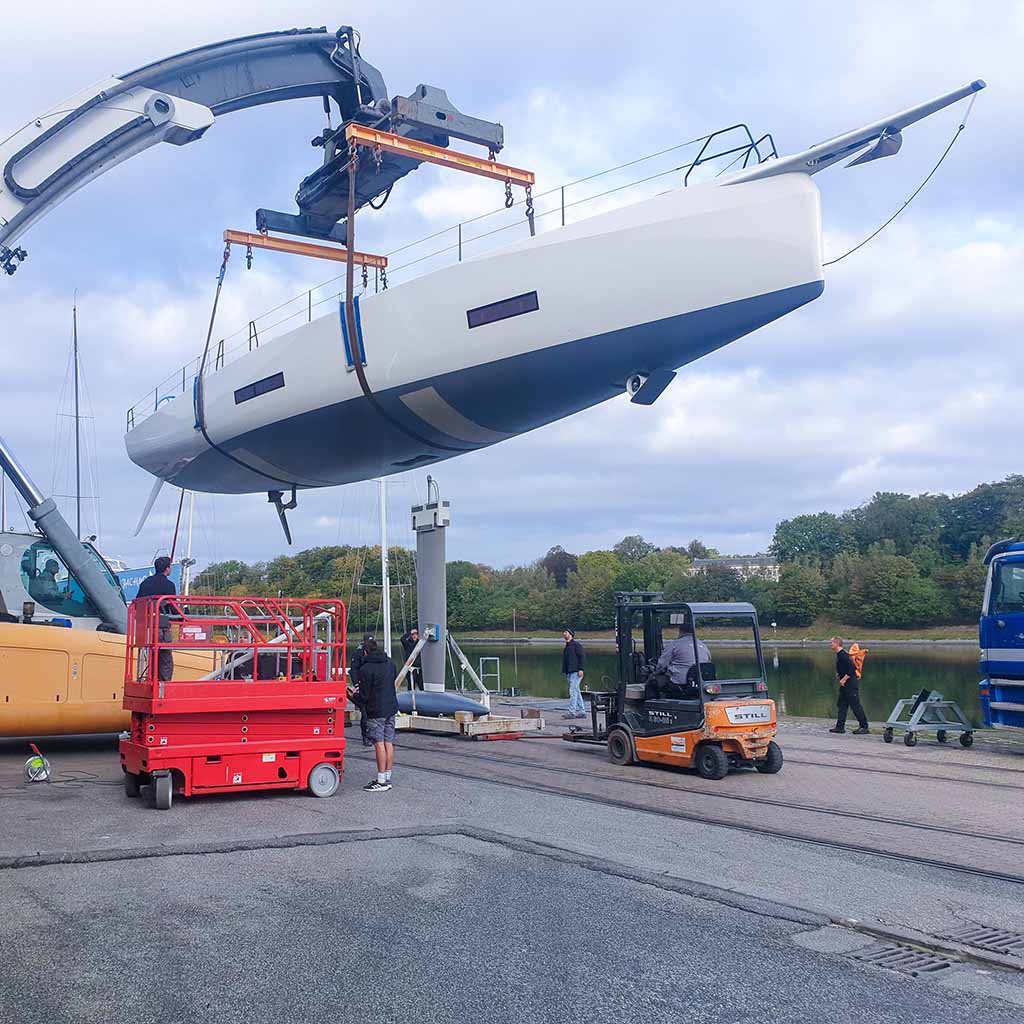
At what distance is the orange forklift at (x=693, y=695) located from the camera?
10227 millimetres

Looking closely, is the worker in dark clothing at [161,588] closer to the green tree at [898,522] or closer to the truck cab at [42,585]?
the truck cab at [42,585]

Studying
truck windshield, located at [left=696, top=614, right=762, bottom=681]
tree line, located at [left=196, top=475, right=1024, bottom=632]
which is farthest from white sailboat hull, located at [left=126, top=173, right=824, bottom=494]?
tree line, located at [left=196, top=475, right=1024, bottom=632]

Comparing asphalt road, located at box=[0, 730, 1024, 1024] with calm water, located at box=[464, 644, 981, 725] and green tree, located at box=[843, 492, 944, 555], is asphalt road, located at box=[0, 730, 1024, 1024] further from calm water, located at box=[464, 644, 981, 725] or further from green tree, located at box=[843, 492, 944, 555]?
green tree, located at box=[843, 492, 944, 555]

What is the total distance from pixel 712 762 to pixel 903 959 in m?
5.63

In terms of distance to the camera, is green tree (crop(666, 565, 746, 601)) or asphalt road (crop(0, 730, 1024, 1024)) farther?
green tree (crop(666, 565, 746, 601))

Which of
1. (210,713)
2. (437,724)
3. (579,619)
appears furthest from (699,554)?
(210,713)

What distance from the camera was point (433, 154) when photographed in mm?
10672

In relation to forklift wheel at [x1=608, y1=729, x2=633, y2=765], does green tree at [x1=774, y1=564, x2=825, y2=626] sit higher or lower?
higher

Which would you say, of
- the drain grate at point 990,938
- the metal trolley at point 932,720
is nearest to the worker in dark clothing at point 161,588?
the drain grate at point 990,938

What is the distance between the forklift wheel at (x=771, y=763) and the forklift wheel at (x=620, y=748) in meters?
1.44

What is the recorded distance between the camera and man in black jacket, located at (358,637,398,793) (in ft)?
29.8

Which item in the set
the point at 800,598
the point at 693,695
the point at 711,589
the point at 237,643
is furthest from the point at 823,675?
the point at 237,643

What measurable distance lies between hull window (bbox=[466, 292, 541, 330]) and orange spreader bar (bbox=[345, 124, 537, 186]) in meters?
2.07

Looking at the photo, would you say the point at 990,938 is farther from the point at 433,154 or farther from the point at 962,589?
the point at 962,589
